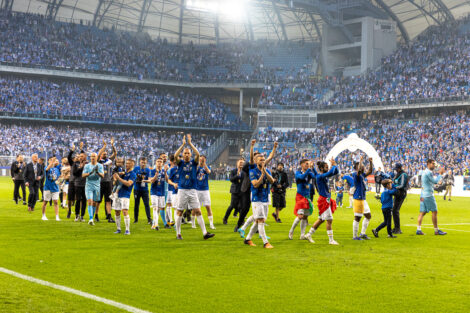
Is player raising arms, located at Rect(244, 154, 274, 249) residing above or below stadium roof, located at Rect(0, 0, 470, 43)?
below

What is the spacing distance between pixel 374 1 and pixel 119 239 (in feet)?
218

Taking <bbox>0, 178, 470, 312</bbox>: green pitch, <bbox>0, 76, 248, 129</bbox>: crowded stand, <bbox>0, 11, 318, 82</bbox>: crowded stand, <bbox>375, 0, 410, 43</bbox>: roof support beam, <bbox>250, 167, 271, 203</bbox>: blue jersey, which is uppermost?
<bbox>375, 0, 410, 43</bbox>: roof support beam

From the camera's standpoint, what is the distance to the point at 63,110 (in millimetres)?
69500

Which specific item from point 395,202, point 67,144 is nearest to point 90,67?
point 67,144

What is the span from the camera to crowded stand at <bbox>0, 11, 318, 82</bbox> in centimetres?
7338

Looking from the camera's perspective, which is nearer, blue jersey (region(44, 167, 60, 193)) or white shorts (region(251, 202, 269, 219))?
white shorts (region(251, 202, 269, 219))

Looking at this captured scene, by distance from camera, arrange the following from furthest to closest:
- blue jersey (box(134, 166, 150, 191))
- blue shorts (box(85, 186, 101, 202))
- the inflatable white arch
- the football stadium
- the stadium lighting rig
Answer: the stadium lighting rig, the inflatable white arch, blue shorts (box(85, 186, 101, 202)), blue jersey (box(134, 166, 150, 191)), the football stadium

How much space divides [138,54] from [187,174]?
7041cm

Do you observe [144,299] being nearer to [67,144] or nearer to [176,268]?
[176,268]

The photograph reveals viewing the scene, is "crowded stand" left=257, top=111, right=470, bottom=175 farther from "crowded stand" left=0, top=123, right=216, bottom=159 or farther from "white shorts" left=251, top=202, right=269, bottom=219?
"white shorts" left=251, top=202, right=269, bottom=219

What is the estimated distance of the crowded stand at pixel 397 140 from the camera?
53.2 meters

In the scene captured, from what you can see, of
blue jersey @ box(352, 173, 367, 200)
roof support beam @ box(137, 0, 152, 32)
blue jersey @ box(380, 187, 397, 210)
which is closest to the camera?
blue jersey @ box(352, 173, 367, 200)

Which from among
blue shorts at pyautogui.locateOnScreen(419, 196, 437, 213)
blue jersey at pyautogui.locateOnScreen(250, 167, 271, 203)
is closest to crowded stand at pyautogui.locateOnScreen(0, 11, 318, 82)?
blue shorts at pyautogui.locateOnScreen(419, 196, 437, 213)

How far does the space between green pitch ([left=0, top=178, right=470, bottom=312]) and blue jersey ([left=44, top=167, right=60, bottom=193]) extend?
216 cm
